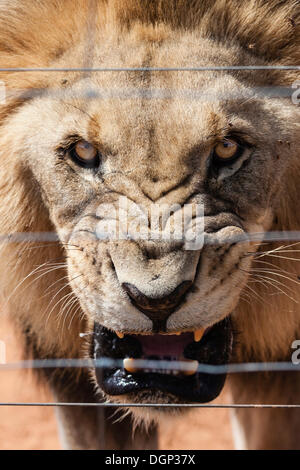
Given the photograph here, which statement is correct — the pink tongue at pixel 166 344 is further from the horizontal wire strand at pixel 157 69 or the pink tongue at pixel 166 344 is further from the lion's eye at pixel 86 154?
the horizontal wire strand at pixel 157 69

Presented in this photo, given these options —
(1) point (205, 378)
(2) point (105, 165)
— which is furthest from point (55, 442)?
(2) point (105, 165)

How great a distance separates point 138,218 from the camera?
1487 mm

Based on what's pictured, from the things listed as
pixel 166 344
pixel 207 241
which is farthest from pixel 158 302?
pixel 166 344

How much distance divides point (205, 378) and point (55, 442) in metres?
1.66

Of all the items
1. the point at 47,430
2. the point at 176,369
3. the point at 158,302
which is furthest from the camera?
the point at 47,430

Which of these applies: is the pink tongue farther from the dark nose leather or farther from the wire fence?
the dark nose leather

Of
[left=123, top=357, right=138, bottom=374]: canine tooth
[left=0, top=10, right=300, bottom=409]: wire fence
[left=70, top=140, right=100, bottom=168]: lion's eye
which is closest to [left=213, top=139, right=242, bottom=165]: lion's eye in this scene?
[left=0, top=10, right=300, bottom=409]: wire fence

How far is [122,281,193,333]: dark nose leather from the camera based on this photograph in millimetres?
1422

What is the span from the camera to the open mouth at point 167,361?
1.65m

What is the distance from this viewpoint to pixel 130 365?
168 centimetres

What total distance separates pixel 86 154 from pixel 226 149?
0.28 m

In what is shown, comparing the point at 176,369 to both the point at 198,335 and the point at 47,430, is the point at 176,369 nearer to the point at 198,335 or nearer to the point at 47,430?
the point at 198,335

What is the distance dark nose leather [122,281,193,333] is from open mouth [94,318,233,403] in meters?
0.19

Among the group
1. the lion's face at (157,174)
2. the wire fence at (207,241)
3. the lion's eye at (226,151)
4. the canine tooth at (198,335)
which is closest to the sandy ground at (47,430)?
the wire fence at (207,241)
